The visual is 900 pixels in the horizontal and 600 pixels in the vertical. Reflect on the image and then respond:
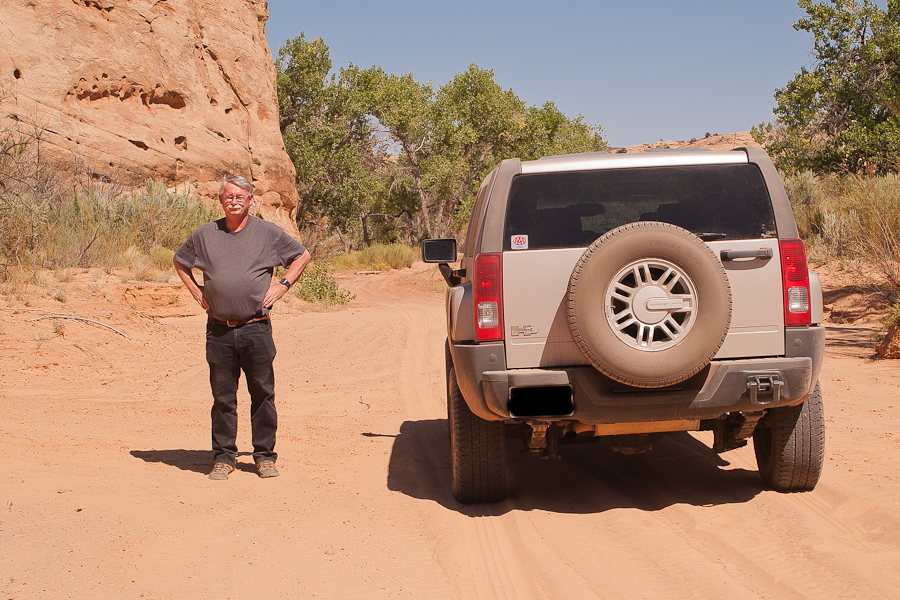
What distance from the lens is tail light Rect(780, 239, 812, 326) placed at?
13.1 ft

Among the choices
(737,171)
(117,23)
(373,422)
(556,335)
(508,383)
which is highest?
(117,23)

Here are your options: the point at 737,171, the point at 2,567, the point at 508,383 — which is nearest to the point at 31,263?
the point at 2,567

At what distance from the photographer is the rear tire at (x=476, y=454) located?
438cm

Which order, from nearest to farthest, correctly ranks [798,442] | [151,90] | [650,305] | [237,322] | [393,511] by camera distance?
[650,305]
[798,442]
[393,511]
[237,322]
[151,90]

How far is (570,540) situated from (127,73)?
61.1 ft

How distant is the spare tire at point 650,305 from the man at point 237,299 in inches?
78.8

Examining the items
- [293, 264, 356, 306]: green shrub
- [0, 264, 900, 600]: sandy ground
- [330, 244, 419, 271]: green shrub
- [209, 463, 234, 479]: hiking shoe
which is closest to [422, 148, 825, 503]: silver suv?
[0, 264, 900, 600]: sandy ground

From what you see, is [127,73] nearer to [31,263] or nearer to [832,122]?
[31,263]

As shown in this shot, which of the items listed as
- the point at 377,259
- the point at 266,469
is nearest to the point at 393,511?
the point at 266,469

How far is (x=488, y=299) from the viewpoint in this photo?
13.1 ft

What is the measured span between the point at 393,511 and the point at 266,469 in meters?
1.19

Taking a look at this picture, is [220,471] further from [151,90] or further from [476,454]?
[151,90]

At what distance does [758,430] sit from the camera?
15.5 ft

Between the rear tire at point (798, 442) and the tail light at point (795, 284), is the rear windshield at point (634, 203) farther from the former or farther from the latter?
the rear tire at point (798, 442)
